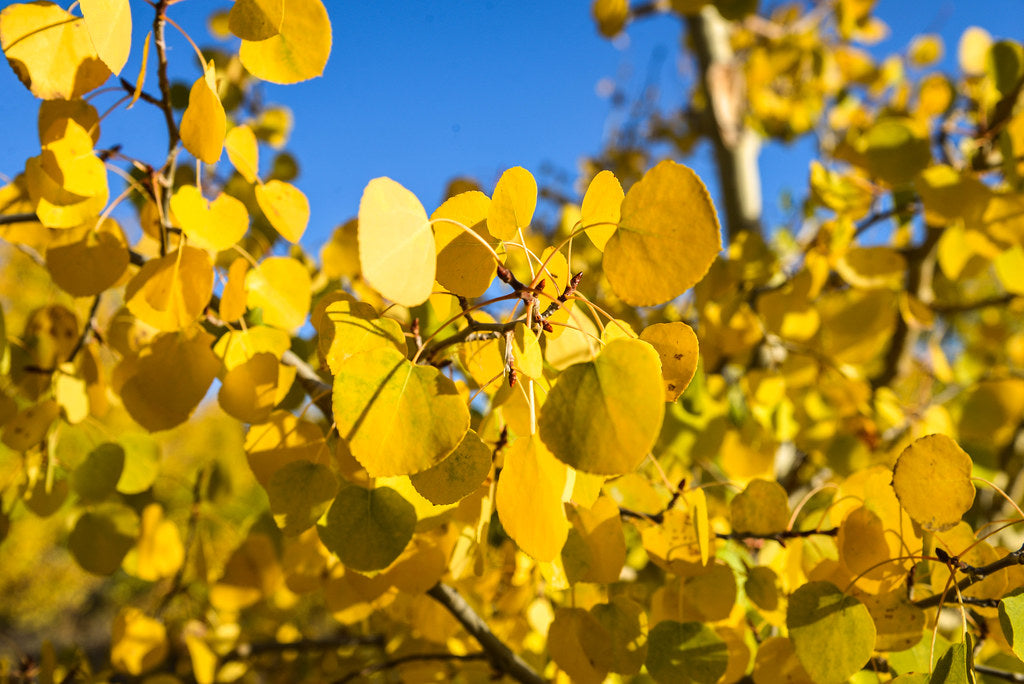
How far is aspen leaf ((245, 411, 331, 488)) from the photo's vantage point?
558mm

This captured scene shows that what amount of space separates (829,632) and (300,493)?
423mm

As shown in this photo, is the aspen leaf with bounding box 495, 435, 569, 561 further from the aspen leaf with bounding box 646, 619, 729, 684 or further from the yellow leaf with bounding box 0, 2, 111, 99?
the yellow leaf with bounding box 0, 2, 111, 99

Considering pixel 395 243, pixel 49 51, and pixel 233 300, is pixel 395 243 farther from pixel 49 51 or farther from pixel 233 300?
pixel 49 51

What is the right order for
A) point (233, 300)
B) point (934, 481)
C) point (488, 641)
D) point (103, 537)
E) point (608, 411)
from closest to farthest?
point (608, 411)
point (934, 481)
point (233, 300)
point (488, 641)
point (103, 537)

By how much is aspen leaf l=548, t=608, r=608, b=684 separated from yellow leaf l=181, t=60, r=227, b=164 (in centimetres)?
49

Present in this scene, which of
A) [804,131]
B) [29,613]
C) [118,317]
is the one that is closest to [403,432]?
[118,317]

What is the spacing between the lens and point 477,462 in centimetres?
44

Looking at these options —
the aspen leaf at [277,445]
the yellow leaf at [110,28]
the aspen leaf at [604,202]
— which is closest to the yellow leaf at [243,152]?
the yellow leaf at [110,28]

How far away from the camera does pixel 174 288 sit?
536mm

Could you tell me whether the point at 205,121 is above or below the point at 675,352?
above

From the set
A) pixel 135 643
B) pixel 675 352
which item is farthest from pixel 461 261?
pixel 135 643

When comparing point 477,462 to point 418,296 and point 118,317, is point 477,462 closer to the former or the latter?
point 418,296

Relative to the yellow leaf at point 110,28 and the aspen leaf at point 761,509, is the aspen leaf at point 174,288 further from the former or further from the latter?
the aspen leaf at point 761,509

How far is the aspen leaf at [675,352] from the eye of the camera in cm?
41
